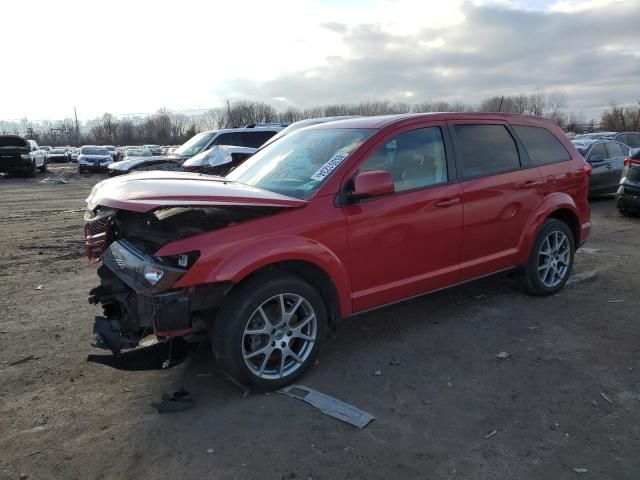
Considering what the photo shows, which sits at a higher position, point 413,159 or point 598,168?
point 413,159

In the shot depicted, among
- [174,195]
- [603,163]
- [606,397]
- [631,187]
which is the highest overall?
[174,195]

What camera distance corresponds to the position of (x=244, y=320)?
10.9 ft

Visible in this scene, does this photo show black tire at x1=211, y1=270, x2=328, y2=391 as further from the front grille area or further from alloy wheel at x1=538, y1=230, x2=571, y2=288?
alloy wheel at x1=538, y1=230, x2=571, y2=288

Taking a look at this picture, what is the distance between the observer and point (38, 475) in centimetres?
272

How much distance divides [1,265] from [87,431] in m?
5.25

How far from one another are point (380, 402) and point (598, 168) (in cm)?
1211

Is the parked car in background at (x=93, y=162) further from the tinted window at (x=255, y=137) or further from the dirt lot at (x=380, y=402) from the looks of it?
the dirt lot at (x=380, y=402)

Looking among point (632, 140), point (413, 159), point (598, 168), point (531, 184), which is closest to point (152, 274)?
point (413, 159)

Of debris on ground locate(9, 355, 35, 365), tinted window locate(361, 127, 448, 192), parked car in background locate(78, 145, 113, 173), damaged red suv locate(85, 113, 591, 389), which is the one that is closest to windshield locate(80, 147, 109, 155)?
parked car in background locate(78, 145, 113, 173)

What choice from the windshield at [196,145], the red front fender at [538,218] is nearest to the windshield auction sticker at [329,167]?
the red front fender at [538,218]

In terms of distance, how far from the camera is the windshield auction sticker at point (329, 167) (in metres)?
3.82

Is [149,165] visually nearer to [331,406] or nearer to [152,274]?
[152,274]

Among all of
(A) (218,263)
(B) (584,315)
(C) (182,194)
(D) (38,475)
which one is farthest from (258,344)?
(B) (584,315)

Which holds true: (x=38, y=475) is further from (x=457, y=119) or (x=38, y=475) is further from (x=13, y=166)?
(x=13, y=166)
